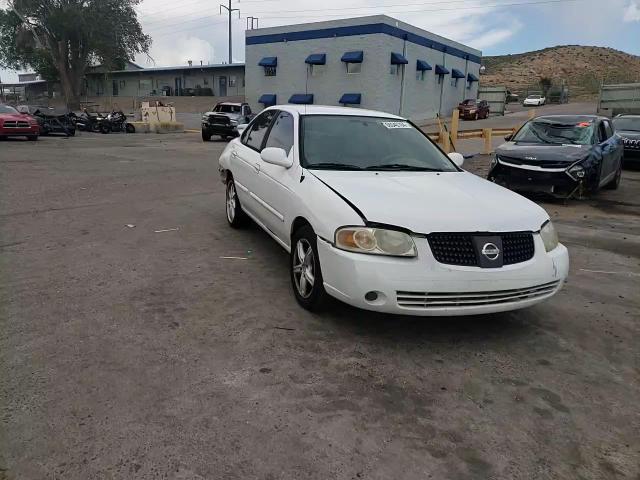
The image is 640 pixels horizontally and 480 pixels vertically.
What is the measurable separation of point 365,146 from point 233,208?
237 cm

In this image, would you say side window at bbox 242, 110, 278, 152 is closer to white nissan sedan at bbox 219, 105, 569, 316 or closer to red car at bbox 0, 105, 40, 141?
white nissan sedan at bbox 219, 105, 569, 316

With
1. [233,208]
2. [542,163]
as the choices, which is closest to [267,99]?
[542,163]

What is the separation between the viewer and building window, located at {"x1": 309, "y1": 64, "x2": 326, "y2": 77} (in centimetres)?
3478

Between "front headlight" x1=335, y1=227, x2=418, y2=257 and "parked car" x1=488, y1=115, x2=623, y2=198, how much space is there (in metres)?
6.44

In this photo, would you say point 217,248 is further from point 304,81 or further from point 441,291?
point 304,81

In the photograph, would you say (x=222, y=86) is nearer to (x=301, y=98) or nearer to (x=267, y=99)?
(x=267, y=99)

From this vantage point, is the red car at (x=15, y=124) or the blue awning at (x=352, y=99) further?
the blue awning at (x=352, y=99)

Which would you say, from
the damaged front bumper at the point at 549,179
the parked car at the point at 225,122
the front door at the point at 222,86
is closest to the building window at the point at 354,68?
the parked car at the point at 225,122

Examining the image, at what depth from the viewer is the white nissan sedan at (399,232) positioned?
11.2 feet

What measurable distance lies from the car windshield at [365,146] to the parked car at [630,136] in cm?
1122

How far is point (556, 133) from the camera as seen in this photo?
32.9ft

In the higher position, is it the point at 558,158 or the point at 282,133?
the point at 282,133

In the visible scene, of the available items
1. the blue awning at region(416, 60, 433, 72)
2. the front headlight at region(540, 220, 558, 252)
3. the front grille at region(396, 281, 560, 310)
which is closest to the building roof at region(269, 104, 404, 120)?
the front headlight at region(540, 220, 558, 252)

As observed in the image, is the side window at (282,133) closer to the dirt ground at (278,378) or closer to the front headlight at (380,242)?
the dirt ground at (278,378)
